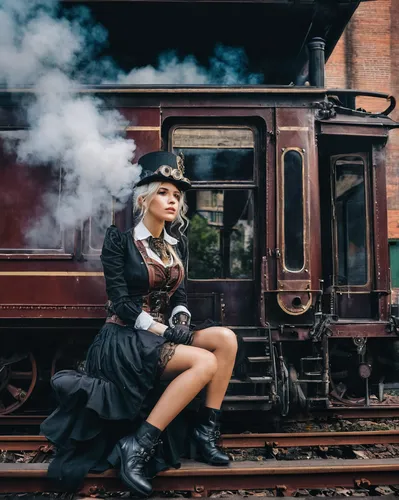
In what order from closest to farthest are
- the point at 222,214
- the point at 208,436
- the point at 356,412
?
the point at 208,436 → the point at 356,412 → the point at 222,214

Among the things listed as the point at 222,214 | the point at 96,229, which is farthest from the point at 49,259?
the point at 222,214

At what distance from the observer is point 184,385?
3109mm

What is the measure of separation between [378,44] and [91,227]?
12.3 m

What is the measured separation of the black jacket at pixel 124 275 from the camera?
328cm

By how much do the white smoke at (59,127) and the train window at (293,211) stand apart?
149 cm

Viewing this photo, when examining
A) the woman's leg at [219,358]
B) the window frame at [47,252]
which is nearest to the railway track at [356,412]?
the woman's leg at [219,358]

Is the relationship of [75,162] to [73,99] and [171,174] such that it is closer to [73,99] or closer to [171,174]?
[73,99]

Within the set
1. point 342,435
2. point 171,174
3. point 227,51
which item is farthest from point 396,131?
point 171,174

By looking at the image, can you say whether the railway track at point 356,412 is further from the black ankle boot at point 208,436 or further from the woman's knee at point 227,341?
the woman's knee at point 227,341

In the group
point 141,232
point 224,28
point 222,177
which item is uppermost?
point 224,28

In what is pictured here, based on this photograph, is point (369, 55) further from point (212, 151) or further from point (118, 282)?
point (118, 282)

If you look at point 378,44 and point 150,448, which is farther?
point 378,44

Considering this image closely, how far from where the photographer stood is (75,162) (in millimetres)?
4824

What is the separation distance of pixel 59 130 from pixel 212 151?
1461 millimetres
